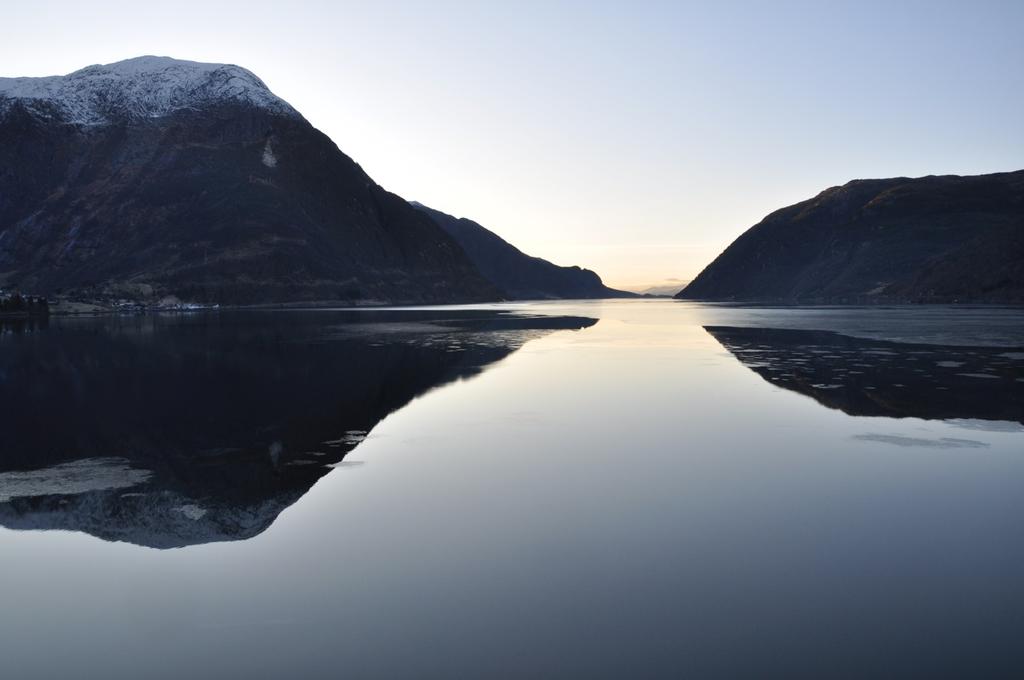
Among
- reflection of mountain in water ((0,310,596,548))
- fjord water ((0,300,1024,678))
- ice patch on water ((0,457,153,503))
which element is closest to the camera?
fjord water ((0,300,1024,678))

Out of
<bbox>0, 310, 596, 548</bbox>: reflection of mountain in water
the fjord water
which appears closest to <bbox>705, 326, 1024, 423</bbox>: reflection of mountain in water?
the fjord water

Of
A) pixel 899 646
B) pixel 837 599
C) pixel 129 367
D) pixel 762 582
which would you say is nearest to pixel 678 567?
pixel 762 582

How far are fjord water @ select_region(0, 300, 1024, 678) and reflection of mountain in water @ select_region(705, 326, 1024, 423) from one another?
325 millimetres

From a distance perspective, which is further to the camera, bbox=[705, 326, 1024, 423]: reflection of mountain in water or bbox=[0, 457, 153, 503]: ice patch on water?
bbox=[705, 326, 1024, 423]: reflection of mountain in water

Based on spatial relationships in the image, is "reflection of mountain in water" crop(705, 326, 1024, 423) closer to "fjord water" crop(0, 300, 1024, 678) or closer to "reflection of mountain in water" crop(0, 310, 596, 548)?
"fjord water" crop(0, 300, 1024, 678)

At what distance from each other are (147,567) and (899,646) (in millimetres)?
9765

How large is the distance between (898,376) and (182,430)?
28.5 meters

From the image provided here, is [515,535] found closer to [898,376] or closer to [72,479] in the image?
[72,479]

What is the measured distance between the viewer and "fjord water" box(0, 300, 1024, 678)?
7.84m

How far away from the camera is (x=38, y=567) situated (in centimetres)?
1042

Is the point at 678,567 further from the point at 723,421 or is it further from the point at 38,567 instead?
the point at 723,421

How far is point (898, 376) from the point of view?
31750mm

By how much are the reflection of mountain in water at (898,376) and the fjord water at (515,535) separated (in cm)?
33

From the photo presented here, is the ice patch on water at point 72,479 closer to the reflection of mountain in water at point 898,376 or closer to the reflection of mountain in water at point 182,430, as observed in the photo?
the reflection of mountain in water at point 182,430
